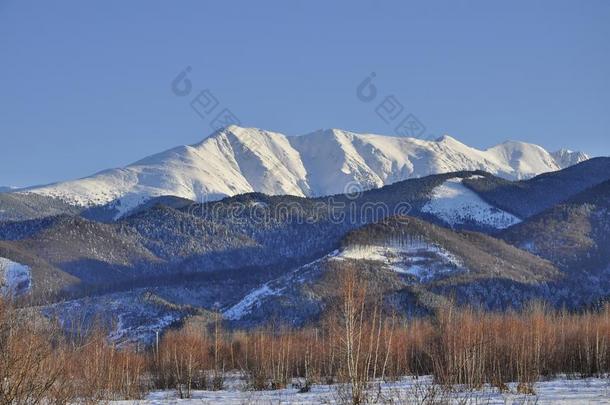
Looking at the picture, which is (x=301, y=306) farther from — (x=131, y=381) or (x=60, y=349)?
(x=60, y=349)

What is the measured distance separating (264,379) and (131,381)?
8.73 metres

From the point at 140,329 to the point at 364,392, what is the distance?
5438 inches

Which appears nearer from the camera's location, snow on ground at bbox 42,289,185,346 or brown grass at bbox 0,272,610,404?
brown grass at bbox 0,272,610,404

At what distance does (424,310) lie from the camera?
150 metres

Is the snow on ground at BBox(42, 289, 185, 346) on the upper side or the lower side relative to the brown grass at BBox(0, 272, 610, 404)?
upper

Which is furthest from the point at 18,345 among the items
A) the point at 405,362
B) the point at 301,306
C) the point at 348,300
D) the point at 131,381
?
the point at 301,306

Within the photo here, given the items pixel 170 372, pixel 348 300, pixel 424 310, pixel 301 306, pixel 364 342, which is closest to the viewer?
pixel 348 300

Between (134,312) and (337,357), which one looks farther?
(134,312)

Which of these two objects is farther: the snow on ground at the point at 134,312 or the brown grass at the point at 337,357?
the snow on ground at the point at 134,312

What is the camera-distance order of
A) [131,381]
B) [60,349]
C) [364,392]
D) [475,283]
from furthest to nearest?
[475,283], [131,381], [364,392], [60,349]

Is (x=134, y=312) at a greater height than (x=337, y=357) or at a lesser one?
greater

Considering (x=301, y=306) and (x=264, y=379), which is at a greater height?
(x=301, y=306)

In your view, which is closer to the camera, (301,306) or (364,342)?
(364,342)

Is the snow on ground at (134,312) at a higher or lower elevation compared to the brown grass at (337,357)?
higher
